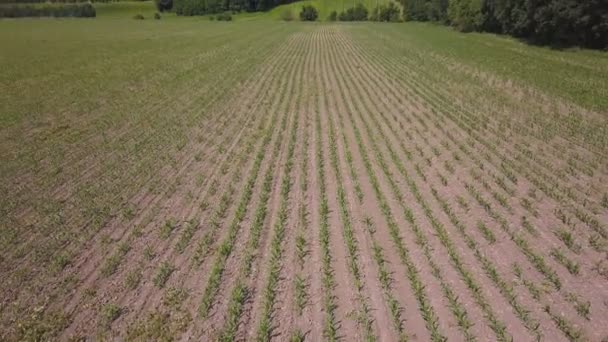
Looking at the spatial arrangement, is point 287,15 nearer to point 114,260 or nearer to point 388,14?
point 388,14

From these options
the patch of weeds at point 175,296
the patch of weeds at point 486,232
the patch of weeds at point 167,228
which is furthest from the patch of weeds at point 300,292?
the patch of weeds at point 486,232

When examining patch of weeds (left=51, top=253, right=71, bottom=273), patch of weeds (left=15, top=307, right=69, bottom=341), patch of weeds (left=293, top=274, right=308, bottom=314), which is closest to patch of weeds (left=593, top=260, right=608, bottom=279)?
patch of weeds (left=293, top=274, right=308, bottom=314)

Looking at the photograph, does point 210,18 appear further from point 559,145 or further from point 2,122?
point 559,145

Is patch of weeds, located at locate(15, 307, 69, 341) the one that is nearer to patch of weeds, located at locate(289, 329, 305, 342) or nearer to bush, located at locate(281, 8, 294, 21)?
patch of weeds, located at locate(289, 329, 305, 342)

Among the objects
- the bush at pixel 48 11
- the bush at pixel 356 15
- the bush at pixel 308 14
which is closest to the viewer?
the bush at pixel 356 15

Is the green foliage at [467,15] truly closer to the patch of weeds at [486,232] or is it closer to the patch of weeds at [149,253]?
the patch of weeds at [486,232]

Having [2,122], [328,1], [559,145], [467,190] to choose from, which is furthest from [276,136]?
[328,1]
